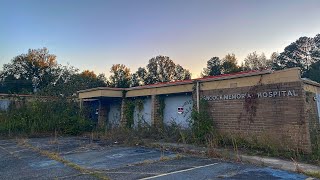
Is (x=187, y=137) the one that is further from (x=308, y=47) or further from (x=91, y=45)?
(x=308, y=47)

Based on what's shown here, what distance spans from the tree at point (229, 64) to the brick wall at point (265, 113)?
32.8 m

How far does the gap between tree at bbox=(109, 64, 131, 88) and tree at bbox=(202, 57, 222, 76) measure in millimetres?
16625

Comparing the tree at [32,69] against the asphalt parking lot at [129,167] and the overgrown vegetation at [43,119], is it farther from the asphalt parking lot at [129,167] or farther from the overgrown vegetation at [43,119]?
the asphalt parking lot at [129,167]

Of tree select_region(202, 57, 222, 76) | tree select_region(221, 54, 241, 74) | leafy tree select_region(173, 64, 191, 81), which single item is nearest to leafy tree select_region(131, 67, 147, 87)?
leafy tree select_region(173, 64, 191, 81)

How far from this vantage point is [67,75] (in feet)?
155

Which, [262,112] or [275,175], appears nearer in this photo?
[275,175]

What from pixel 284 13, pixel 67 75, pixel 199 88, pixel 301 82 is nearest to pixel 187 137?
pixel 199 88

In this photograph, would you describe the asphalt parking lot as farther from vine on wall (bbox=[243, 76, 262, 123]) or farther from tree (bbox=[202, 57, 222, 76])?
tree (bbox=[202, 57, 222, 76])

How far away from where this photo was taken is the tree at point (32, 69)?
5128 cm

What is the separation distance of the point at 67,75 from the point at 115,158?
4118 cm

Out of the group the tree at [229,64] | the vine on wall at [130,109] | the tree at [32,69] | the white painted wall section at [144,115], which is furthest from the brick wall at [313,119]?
the tree at [32,69]

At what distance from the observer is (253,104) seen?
36.1 feet

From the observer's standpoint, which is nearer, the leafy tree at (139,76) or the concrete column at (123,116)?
the concrete column at (123,116)

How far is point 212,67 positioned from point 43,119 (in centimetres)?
3499
